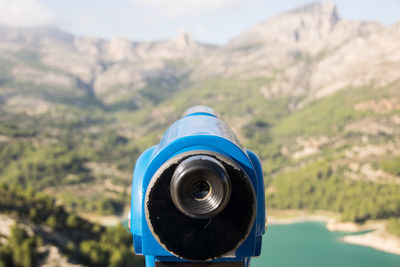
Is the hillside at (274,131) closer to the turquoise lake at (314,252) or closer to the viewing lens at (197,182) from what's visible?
the turquoise lake at (314,252)

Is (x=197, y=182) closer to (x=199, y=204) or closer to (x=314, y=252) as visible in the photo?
(x=199, y=204)

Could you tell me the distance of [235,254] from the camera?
293 centimetres

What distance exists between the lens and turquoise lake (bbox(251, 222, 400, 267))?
5219 cm

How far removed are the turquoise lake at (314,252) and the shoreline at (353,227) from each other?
141 centimetres

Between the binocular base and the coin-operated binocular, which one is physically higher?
the coin-operated binocular

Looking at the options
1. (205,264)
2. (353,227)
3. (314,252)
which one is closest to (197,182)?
(205,264)

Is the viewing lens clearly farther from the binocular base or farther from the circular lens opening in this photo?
the binocular base

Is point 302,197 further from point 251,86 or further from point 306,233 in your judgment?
point 251,86

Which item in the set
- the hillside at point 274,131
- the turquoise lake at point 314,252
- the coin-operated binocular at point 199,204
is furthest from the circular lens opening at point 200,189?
the hillside at point 274,131

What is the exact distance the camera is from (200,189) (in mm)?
2791

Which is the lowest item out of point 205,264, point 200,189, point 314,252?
point 314,252

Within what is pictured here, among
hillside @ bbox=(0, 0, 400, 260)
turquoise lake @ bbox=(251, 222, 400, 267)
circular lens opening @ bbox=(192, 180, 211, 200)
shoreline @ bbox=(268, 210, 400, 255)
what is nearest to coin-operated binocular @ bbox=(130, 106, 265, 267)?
circular lens opening @ bbox=(192, 180, 211, 200)

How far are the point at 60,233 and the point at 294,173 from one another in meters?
71.9

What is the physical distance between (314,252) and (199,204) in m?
59.8
